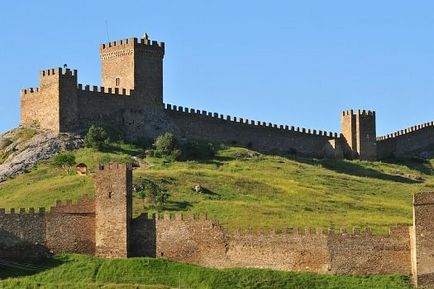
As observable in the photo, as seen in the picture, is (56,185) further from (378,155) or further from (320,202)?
(378,155)

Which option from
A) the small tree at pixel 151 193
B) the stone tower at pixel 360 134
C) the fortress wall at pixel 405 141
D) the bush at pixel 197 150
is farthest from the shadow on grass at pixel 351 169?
the small tree at pixel 151 193

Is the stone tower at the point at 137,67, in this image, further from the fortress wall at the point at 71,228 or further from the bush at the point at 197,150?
the fortress wall at the point at 71,228

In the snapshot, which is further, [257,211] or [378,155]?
[378,155]

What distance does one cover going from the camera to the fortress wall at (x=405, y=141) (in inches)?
4412

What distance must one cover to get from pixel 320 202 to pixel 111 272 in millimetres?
23664

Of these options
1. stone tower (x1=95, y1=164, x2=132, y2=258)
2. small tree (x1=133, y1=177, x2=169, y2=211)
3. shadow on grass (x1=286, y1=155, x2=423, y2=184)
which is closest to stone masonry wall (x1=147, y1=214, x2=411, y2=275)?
stone tower (x1=95, y1=164, x2=132, y2=258)

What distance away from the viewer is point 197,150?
91.9 meters

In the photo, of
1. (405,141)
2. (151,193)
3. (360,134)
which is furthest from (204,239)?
(405,141)

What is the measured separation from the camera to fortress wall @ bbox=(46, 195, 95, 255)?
61.0 m

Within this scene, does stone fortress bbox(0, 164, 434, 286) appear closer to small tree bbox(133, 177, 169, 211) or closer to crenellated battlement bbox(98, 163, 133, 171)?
crenellated battlement bbox(98, 163, 133, 171)

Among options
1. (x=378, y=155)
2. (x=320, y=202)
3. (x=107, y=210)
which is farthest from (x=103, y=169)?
(x=378, y=155)

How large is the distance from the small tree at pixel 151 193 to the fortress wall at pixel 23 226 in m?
11.5

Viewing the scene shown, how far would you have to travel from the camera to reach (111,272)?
5853cm

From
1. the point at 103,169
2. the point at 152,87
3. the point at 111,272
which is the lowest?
the point at 111,272
